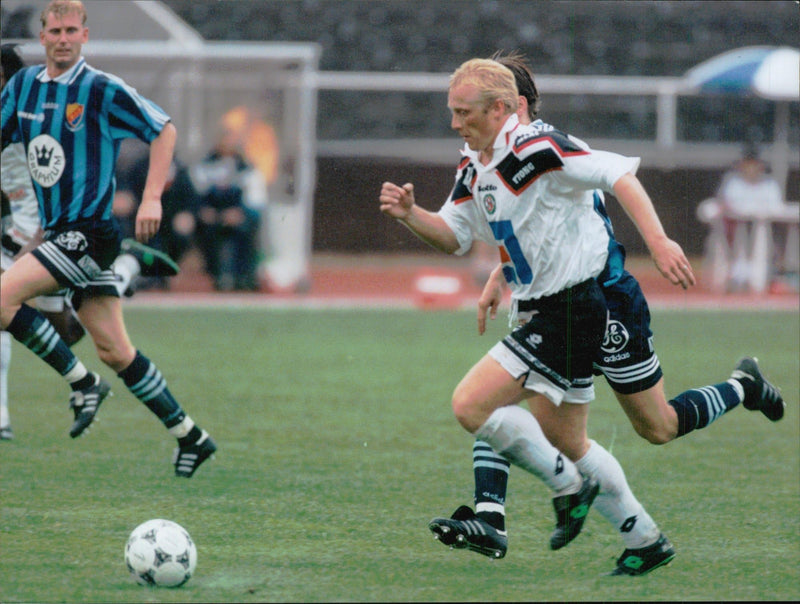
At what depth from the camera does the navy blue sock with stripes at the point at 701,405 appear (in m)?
4.80

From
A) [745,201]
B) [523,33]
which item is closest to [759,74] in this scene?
[745,201]

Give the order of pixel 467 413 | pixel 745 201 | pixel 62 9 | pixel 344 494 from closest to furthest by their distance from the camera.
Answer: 1. pixel 467 413
2. pixel 344 494
3. pixel 62 9
4. pixel 745 201

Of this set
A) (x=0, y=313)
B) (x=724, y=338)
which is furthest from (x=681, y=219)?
(x=0, y=313)

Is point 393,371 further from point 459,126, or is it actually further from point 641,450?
point 459,126

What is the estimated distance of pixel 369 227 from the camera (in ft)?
68.3

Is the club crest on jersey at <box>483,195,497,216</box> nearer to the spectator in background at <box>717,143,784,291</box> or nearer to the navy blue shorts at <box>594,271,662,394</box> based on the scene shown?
the navy blue shorts at <box>594,271,662,394</box>

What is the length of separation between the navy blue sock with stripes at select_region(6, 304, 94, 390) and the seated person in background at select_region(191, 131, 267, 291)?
9.32 m

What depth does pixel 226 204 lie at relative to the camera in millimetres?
15719

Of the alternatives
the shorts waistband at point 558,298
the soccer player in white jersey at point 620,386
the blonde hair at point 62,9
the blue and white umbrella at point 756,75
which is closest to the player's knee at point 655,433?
the soccer player in white jersey at point 620,386

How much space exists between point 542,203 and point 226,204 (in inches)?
456

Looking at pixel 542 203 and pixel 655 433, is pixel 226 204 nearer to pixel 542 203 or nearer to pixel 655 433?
pixel 655 433

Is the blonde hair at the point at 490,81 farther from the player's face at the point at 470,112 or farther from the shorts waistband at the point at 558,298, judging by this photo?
the shorts waistband at the point at 558,298

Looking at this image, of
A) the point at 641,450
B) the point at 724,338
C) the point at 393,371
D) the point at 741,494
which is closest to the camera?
the point at 741,494

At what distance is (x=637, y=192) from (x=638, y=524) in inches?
42.5
